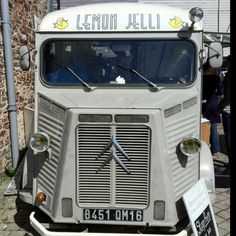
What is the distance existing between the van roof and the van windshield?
14cm

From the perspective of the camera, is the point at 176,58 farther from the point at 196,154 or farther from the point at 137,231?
the point at 137,231

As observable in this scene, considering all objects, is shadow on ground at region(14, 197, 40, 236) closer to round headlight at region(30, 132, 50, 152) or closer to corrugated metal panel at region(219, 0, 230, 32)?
→ round headlight at region(30, 132, 50, 152)

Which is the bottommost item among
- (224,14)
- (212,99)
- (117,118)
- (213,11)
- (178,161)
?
(212,99)

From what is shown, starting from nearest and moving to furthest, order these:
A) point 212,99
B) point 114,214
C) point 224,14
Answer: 1. point 114,214
2. point 212,99
3. point 224,14

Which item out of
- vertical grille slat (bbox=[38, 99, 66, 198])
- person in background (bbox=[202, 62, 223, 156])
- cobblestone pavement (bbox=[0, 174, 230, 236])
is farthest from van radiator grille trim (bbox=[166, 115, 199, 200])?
person in background (bbox=[202, 62, 223, 156])

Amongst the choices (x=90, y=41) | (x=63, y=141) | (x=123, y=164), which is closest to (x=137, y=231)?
(x=123, y=164)

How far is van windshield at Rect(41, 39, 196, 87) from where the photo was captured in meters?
4.21

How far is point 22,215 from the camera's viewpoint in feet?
17.0

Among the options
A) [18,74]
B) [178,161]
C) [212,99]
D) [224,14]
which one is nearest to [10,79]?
[18,74]

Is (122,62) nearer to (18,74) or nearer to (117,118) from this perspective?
(117,118)

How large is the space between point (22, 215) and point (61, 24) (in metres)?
2.48

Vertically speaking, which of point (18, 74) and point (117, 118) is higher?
point (117, 118)

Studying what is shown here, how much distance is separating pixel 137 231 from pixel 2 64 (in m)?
4.17

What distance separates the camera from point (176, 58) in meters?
4.27
